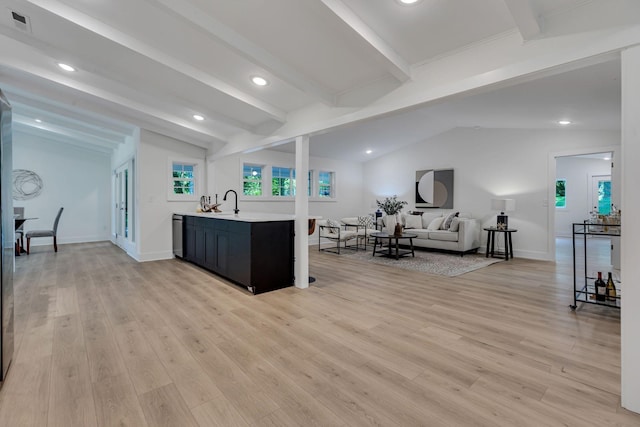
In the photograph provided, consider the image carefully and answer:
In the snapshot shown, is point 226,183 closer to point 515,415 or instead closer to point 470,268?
point 470,268

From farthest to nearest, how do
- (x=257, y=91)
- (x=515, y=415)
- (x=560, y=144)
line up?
(x=560, y=144) < (x=257, y=91) < (x=515, y=415)

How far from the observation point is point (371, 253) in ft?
21.8

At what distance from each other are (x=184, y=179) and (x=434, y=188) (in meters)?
5.94

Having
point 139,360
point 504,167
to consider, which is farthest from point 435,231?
point 139,360

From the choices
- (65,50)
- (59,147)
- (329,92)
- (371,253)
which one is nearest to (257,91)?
(329,92)

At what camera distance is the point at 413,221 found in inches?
301

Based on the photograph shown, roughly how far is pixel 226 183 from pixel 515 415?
20.4 ft

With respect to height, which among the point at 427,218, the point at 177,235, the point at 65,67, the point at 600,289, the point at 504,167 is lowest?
the point at 600,289

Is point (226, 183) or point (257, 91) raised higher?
point (257, 91)

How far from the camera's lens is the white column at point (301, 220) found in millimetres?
3947

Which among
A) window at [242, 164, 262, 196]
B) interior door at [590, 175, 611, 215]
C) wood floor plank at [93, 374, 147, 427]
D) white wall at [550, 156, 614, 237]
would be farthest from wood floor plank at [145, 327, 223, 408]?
interior door at [590, 175, 611, 215]

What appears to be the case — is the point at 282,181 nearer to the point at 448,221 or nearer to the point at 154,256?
the point at 154,256

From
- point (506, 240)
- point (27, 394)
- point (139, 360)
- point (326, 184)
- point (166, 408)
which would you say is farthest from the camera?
point (326, 184)

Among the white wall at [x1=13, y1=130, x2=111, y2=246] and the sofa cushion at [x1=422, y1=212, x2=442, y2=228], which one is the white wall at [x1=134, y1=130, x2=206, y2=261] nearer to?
the white wall at [x1=13, y1=130, x2=111, y2=246]
